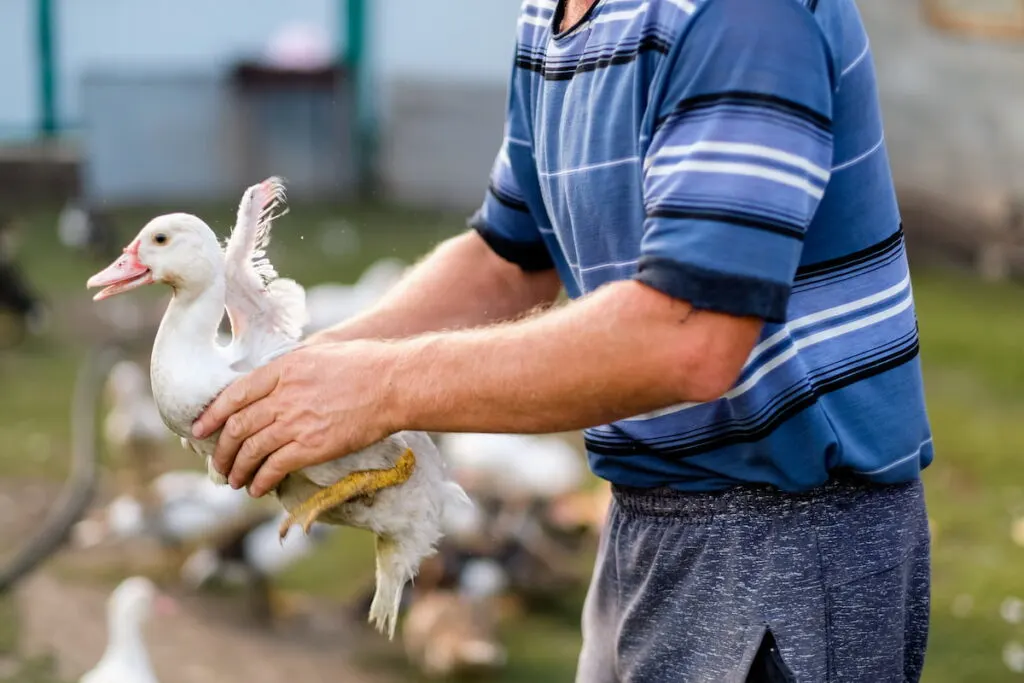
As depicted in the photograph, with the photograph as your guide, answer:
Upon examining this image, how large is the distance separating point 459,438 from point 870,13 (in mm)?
5891

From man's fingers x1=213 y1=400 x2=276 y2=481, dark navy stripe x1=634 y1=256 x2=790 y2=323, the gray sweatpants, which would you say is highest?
dark navy stripe x1=634 y1=256 x2=790 y2=323

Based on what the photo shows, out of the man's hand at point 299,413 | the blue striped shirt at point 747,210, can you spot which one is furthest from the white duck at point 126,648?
the blue striped shirt at point 747,210

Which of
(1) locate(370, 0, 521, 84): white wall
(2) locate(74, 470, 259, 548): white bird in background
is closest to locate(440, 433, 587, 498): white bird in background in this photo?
(2) locate(74, 470, 259, 548): white bird in background

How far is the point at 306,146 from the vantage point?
40.7ft

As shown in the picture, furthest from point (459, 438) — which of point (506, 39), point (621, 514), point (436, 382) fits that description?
point (506, 39)

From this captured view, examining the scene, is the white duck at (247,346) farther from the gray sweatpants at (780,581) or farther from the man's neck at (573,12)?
the man's neck at (573,12)

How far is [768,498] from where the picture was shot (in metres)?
1.78

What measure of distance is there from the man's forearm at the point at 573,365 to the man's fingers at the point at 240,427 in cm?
21

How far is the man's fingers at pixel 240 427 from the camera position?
180 cm

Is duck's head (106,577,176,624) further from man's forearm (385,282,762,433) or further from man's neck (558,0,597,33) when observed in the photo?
man's neck (558,0,597,33)

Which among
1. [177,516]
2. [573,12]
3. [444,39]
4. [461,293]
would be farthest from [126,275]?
[444,39]

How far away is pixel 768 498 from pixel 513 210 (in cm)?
67

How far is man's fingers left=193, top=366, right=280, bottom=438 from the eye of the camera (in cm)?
181

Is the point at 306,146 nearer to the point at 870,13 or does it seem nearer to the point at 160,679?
the point at 870,13
